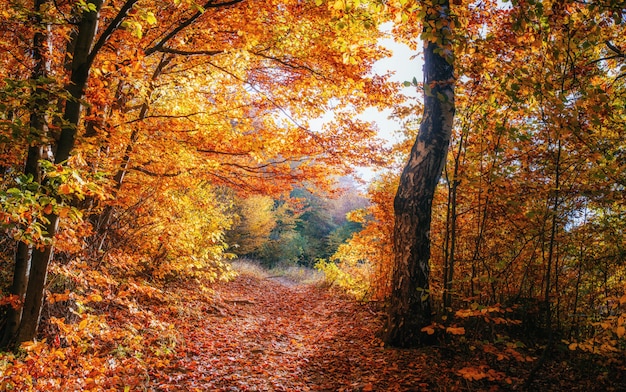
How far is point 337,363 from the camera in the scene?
5242mm

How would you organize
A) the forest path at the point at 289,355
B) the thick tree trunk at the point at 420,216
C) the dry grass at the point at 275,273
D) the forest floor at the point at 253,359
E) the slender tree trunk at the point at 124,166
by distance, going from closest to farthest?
the forest floor at the point at 253,359 → the forest path at the point at 289,355 → the thick tree trunk at the point at 420,216 → the slender tree trunk at the point at 124,166 → the dry grass at the point at 275,273

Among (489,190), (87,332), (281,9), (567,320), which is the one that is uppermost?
(281,9)

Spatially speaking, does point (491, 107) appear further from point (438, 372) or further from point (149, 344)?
point (149, 344)

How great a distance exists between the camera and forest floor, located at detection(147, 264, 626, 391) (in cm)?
403

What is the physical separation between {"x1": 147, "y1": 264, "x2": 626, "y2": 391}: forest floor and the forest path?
0.01 metres

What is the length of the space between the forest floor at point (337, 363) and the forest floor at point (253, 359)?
0.02 meters

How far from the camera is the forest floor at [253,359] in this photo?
3.98 m

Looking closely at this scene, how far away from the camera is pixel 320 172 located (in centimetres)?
943

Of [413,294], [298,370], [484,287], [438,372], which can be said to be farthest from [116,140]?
[484,287]

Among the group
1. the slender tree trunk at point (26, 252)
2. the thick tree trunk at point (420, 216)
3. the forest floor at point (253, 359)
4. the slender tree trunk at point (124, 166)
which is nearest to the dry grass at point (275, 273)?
the forest floor at point (253, 359)

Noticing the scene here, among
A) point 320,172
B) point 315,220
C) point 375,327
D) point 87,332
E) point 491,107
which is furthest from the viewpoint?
point 315,220

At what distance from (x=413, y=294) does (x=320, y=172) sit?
5.04 m

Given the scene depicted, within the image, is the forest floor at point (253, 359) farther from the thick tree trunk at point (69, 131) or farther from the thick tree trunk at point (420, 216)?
the thick tree trunk at point (420, 216)

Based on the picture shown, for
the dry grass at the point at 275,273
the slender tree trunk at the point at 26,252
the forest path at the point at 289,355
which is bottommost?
the dry grass at the point at 275,273
